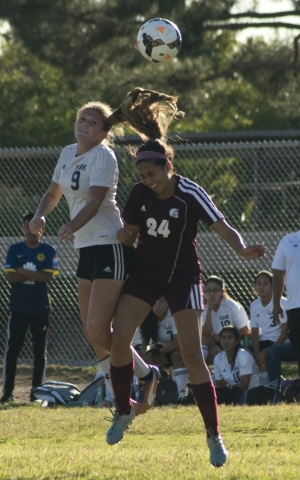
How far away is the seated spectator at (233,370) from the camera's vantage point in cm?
1057

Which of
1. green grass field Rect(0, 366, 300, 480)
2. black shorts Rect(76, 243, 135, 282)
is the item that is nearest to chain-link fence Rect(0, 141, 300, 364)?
green grass field Rect(0, 366, 300, 480)

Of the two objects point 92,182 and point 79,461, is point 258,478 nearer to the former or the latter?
point 79,461

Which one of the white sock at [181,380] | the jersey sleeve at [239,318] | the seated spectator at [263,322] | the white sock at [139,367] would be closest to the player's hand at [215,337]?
the jersey sleeve at [239,318]

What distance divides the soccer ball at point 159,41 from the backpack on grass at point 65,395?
4.41m

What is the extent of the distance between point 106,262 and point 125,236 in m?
0.23

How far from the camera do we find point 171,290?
19.9 feet

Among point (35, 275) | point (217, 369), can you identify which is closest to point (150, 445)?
point (217, 369)

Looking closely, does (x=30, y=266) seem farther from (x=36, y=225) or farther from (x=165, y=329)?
(x=36, y=225)

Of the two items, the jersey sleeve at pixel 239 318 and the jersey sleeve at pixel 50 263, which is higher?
the jersey sleeve at pixel 50 263

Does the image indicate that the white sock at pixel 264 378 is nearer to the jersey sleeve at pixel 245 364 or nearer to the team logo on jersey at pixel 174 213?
the jersey sleeve at pixel 245 364

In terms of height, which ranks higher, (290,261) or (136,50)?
(136,50)

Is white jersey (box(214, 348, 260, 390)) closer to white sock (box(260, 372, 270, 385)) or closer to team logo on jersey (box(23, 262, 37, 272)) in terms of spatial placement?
white sock (box(260, 372, 270, 385))

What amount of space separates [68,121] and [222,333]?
23158 millimetres

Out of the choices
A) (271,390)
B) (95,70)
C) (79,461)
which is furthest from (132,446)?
(95,70)
